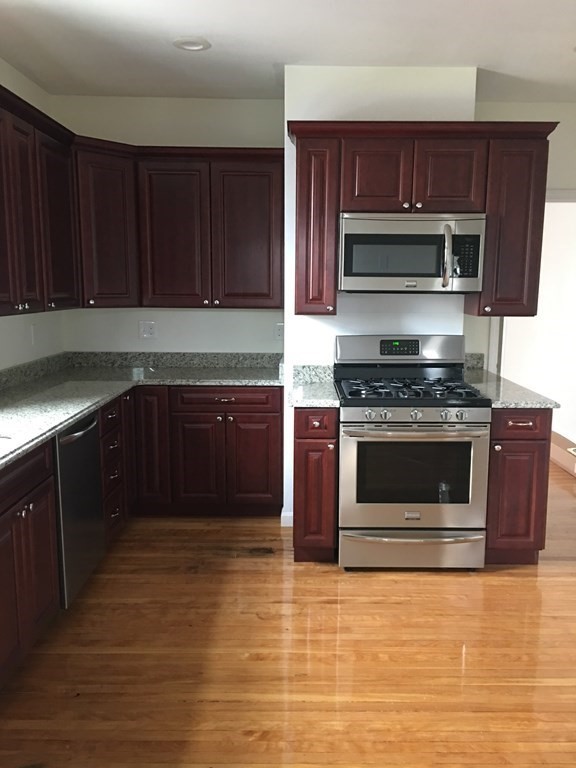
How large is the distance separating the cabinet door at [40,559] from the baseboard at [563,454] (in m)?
3.90

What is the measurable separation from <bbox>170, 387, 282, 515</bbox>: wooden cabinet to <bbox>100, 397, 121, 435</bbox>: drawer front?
42cm

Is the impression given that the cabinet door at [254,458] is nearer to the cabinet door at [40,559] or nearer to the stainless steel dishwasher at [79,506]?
the stainless steel dishwasher at [79,506]

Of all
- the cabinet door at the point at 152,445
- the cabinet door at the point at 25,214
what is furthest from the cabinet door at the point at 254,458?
the cabinet door at the point at 25,214

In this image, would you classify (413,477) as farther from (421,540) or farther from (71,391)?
(71,391)

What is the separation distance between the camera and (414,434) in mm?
3221

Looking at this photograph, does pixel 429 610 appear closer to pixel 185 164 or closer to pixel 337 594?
pixel 337 594

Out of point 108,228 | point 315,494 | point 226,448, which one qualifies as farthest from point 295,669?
point 108,228

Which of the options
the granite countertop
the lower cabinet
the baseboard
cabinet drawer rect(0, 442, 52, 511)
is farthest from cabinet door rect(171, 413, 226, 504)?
the baseboard

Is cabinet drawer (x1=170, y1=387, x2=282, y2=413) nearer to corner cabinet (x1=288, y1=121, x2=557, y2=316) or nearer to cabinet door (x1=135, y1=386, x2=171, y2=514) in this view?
cabinet door (x1=135, y1=386, x2=171, y2=514)

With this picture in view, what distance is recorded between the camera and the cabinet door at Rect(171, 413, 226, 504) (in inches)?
153

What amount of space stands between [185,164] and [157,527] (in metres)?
2.22

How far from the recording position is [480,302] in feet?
11.4

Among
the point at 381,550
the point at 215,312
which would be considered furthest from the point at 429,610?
the point at 215,312

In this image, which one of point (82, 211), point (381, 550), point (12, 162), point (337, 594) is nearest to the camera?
point (12, 162)
